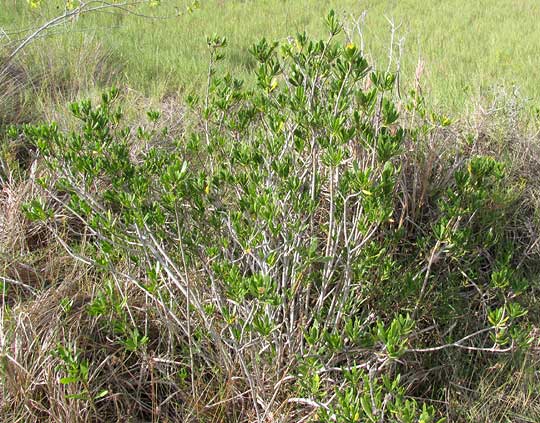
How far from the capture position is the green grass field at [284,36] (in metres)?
4.56

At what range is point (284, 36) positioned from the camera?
597cm

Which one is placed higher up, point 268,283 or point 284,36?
point 268,283

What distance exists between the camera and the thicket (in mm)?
1930

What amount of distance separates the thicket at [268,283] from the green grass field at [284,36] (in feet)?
4.75

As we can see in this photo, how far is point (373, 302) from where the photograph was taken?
2.42 metres

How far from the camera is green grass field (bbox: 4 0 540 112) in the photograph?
456 cm

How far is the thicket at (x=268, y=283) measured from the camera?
1.93 m

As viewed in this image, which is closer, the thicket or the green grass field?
the thicket

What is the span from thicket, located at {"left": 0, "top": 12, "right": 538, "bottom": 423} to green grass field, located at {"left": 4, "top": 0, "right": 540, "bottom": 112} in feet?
4.75

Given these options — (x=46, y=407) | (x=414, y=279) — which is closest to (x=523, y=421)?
(x=414, y=279)

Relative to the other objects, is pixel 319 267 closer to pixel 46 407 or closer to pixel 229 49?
pixel 46 407

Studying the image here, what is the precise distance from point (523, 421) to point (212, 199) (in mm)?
1295

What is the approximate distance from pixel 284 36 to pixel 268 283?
458 cm

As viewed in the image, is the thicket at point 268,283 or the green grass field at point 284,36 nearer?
the thicket at point 268,283
